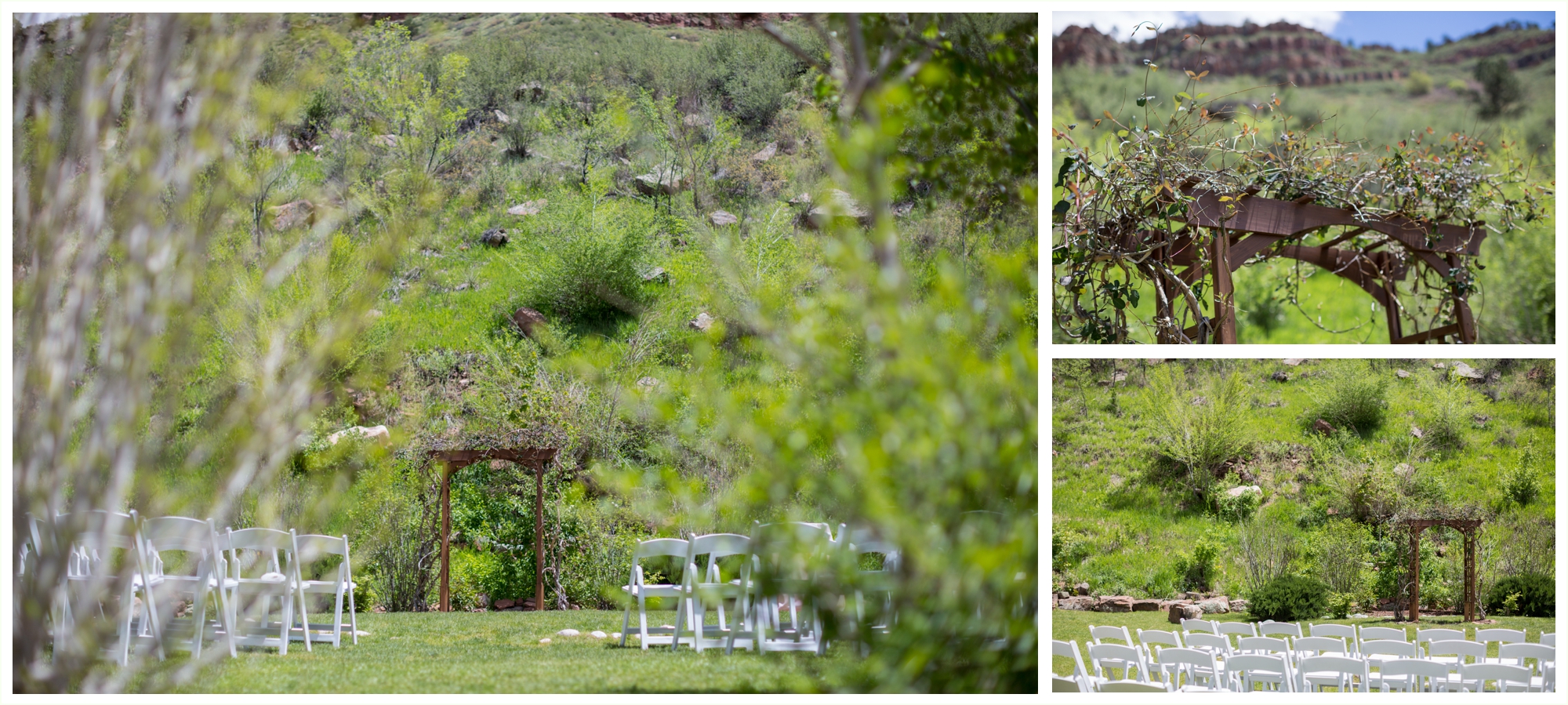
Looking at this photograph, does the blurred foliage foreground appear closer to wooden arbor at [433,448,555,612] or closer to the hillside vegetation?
wooden arbor at [433,448,555,612]

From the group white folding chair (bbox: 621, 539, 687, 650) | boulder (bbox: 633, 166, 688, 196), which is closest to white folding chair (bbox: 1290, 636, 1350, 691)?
white folding chair (bbox: 621, 539, 687, 650)

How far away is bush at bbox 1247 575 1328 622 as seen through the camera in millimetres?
10008

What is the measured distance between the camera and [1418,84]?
1181cm

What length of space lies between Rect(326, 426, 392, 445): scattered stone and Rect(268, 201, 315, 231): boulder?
3.06 meters

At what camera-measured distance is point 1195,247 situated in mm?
2945

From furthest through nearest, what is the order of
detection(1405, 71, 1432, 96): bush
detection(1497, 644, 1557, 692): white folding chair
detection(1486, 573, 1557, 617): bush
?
detection(1405, 71, 1432, 96): bush → detection(1486, 573, 1557, 617): bush → detection(1497, 644, 1557, 692): white folding chair

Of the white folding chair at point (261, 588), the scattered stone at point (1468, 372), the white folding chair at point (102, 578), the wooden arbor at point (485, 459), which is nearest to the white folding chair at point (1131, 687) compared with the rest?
the white folding chair at point (102, 578)

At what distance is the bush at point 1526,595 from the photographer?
372 inches

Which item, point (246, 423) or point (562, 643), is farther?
point (562, 643)

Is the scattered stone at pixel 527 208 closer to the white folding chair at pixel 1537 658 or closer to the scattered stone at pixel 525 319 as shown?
the scattered stone at pixel 525 319

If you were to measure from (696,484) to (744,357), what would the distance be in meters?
8.17

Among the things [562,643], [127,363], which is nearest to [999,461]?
[127,363]

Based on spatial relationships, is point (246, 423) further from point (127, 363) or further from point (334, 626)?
point (334, 626)
